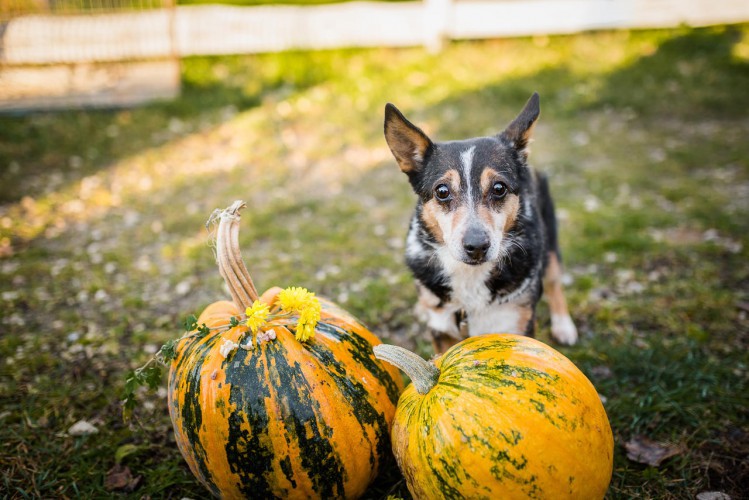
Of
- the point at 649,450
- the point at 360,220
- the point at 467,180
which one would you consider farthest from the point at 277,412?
the point at 360,220

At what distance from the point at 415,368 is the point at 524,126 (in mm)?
1720

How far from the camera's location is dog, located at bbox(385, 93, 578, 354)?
3.08m

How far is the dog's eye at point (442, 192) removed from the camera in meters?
3.12

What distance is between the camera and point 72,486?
2.93 metres

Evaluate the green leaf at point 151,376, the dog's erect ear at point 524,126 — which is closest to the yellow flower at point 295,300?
the green leaf at point 151,376

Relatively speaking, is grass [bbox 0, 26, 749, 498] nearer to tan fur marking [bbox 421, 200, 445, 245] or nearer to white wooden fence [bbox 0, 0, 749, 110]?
white wooden fence [bbox 0, 0, 749, 110]

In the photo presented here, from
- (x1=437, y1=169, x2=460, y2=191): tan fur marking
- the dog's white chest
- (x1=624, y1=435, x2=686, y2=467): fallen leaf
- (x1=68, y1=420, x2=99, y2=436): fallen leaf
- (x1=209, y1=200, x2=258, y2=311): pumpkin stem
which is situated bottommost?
(x1=68, y1=420, x2=99, y2=436): fallen leaf

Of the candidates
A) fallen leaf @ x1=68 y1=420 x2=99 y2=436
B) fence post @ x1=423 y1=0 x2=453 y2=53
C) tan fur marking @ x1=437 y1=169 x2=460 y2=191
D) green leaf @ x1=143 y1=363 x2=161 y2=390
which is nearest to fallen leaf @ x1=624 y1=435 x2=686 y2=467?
tan fur marking @ x1=437 y1=169 x2=460 y2=191

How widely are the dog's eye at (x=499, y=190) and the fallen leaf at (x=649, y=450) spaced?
5.58 ft

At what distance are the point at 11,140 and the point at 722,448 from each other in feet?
33.5

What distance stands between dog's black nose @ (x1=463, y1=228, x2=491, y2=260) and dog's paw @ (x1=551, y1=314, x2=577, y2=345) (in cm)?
169

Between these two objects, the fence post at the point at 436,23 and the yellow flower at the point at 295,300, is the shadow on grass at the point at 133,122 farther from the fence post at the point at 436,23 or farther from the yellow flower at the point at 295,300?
the yellow flower at the point at 295,300

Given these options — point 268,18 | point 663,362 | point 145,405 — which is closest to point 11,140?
point 268,18

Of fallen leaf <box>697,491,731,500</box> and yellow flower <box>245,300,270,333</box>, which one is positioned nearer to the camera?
yellow flower <box>245,300,270,333</box>
